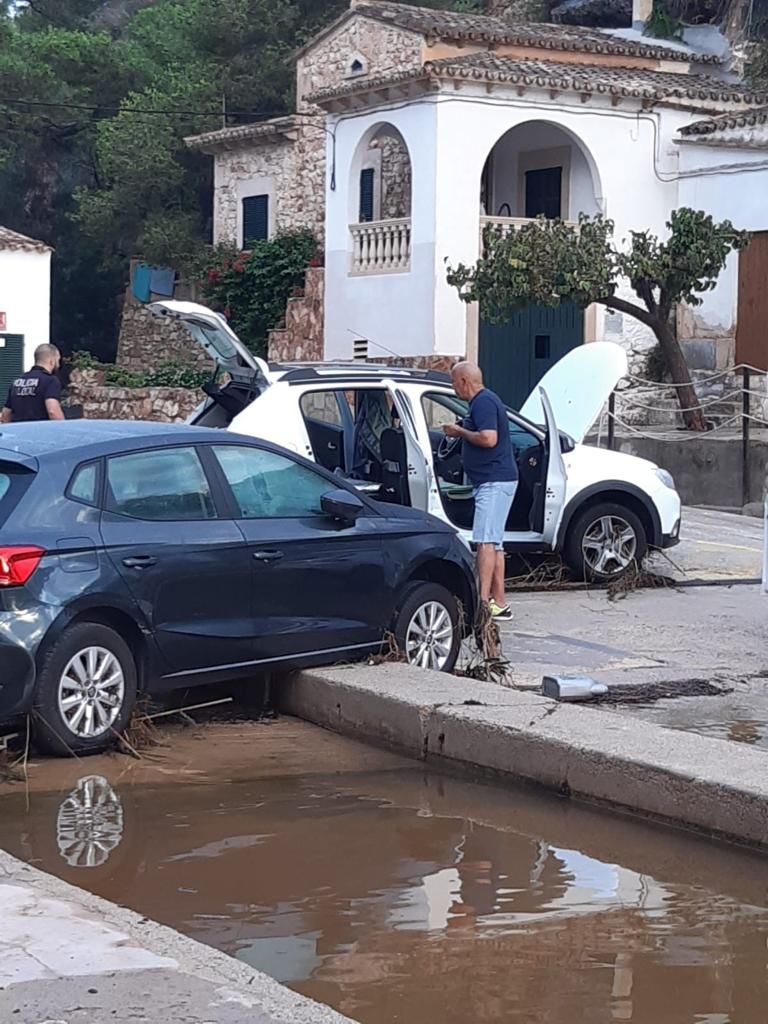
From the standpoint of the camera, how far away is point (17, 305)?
104 ft

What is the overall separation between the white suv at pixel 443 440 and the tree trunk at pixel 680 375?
897 centimetres

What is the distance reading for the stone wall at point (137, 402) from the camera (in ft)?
90.0

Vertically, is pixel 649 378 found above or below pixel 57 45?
below

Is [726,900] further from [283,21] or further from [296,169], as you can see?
[283,21]

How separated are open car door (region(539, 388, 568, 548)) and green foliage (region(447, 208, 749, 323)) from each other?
9596 mm

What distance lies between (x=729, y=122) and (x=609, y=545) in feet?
48.6

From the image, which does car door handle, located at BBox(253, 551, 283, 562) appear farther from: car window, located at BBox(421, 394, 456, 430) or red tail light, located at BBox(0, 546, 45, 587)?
car window, located at BBox(421, 394, 456, 430)

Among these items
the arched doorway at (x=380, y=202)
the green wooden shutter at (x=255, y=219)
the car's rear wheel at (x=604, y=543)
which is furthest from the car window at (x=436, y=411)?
the green wooden shutter at (x=255, y=219)

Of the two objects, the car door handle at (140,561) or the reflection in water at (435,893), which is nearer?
the reflection in water at (435,893)

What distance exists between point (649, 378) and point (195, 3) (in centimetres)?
1945

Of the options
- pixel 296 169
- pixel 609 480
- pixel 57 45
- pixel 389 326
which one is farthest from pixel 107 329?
pixel 609 480

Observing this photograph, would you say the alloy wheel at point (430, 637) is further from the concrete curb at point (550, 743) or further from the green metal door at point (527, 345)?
the green metal door at point (527, 345)

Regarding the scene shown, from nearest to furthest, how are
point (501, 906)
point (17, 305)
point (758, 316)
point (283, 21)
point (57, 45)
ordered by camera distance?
point (501, 906)
point (758, 316)
point (17, 305)
point (283, 21)
point (57, 45)

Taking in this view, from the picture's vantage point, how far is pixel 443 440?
12758mm
